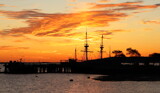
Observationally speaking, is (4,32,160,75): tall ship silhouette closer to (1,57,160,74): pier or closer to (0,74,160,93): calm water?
(1,57,160,74): pier

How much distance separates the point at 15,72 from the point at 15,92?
92.6 meters

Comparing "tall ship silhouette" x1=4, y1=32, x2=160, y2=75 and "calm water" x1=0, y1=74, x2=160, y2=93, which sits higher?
"tall ship silhouette" x1=4, y1=32, x2=160, y2=75

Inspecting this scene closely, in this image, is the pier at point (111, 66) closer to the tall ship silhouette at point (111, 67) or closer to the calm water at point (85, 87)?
the tall ship silhouette at point (111, 67)

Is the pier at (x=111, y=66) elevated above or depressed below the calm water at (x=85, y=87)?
above

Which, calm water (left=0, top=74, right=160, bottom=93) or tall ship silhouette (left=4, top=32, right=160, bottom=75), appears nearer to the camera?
calm water (left=0, top=74, right=160, bottom=93)

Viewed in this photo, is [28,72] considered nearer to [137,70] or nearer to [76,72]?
[76,72]

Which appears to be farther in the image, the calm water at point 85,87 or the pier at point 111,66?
the pier at point 111,66

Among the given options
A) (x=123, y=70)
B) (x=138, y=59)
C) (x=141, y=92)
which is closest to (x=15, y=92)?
(x=141, y=92)

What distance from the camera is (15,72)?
180m

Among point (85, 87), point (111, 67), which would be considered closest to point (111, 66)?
point (111, 67)

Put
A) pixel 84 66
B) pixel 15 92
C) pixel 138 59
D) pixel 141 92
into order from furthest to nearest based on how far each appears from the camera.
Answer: pixel 84 66, pixel 138 59, pixel 15 92, pixel 141 92

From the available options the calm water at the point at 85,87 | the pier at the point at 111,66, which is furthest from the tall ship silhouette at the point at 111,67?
the calm water at the point at 85,87

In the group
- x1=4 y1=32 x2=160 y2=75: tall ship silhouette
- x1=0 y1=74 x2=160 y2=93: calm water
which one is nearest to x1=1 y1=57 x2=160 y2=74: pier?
x1=4 y1=32 x2=160 y2=75: tall ship silhouette

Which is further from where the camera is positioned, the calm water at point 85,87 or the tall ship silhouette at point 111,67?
the tall ship silhouette at point 111,67
